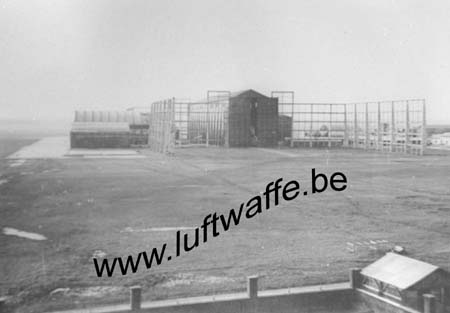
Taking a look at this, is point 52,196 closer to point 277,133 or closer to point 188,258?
point 188,258

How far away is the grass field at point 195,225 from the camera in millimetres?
6921

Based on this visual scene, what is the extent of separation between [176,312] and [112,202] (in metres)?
7.05

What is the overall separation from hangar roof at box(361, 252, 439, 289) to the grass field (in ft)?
2.41

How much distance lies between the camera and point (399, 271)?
642cm

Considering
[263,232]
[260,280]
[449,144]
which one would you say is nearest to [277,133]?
[449,144]

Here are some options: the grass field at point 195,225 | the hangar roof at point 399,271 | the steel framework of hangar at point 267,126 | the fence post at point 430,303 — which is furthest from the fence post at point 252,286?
the steel framework of hangar at point 267,126

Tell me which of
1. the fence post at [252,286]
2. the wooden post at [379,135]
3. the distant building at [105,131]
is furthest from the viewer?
the distant building at [105,131]

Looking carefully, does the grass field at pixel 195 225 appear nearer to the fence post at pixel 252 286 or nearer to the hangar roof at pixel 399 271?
the fence post at pixel 252 286

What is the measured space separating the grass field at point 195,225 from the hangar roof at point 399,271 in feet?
2.41

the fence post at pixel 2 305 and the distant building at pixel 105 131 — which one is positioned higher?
the distant building at pixel 105 131

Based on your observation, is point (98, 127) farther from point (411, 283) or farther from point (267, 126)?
point (411, 283)

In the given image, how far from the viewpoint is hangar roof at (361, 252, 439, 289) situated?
20.2 feet

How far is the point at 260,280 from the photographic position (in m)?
7.07

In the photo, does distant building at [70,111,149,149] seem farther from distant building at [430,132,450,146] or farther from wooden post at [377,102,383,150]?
distant building at [430,132,450,146]
